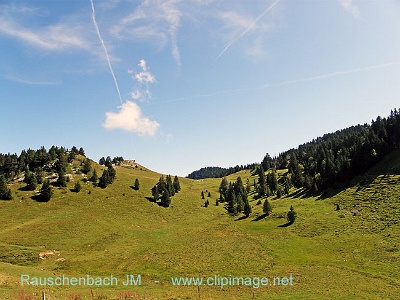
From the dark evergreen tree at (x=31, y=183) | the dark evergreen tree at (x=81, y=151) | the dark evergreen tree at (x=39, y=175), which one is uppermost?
the dark evergreen tree at (x=81, y=151)

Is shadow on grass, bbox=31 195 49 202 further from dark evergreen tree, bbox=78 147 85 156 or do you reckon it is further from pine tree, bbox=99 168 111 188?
dark evergreen tree, bbox=78 147 85 156

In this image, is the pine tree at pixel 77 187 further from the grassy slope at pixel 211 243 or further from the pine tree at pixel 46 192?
the pine tree at pixel 46 192

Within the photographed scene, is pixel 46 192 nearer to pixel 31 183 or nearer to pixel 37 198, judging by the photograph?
pixel 37 198

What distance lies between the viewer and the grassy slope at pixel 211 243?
129 feet

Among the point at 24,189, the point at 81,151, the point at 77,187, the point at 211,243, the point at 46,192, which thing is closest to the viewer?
the point at 211,243

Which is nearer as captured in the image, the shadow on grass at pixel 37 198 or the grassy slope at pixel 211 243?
the grassy slope at pixel 211 243

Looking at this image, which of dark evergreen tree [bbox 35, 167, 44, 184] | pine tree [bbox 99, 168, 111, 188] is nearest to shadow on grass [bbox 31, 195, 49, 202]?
dark evergreen tree [bbox 35, 167, 44, 184]

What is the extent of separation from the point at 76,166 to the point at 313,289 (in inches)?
5400

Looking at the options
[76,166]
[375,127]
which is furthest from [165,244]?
[375,127]

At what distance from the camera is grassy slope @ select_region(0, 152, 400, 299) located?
39.5 meters

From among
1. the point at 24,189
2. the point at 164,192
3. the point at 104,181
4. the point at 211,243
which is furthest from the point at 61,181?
the point at 211,243

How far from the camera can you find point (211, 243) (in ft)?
231

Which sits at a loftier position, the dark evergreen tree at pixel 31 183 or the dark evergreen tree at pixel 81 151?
the dark evergreen tree at pixel 81 151

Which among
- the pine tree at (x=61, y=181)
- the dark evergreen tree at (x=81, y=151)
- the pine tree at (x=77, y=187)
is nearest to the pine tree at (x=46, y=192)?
the pine tree at (x=77, y=187)
